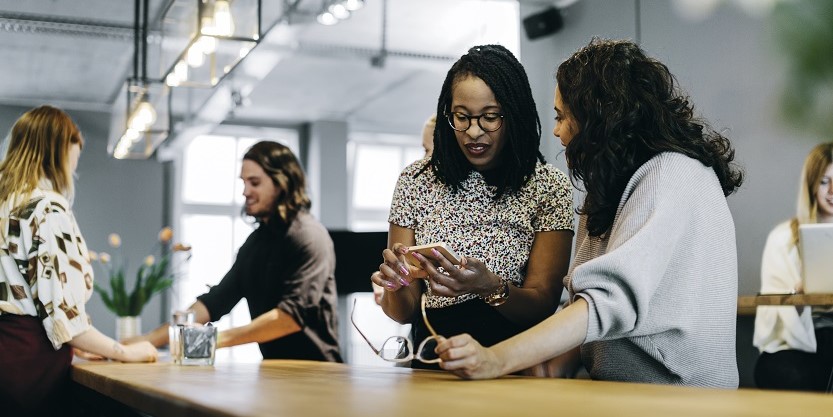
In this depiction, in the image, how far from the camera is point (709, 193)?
1.52 metres

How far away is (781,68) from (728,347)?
3.55 meters

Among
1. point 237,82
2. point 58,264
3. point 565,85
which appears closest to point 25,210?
point 58,264

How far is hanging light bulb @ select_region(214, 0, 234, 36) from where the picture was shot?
3926 millimetres

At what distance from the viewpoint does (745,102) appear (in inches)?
192

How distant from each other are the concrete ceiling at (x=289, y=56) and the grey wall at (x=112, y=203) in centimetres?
40

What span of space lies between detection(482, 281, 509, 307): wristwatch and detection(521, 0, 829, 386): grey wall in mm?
3214

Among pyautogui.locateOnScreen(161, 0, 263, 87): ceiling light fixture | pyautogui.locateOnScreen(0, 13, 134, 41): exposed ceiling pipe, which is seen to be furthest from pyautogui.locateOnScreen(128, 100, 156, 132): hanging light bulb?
pyautogui.locateOnScreen(0, 13, 134, 41): exposed ceiling pipe

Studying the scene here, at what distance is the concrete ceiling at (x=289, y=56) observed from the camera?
7.09m

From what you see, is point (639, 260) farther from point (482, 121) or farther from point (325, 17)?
point (325, 17)

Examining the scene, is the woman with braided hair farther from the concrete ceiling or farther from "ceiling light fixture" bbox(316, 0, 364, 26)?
"ceiling light fixture" bbox(316, 0, 364, 26)

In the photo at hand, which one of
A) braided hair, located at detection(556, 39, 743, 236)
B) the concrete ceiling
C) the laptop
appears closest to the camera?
braided hair, located at detection(556, 39, 743, 236)

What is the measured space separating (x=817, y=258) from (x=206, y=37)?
261 centimetres

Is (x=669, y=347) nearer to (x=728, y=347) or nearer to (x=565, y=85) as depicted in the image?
(x=728, y=347)

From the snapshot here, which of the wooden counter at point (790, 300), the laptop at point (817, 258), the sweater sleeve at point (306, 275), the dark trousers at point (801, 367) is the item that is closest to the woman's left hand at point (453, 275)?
the sweater sleeve at point (306, 275)
